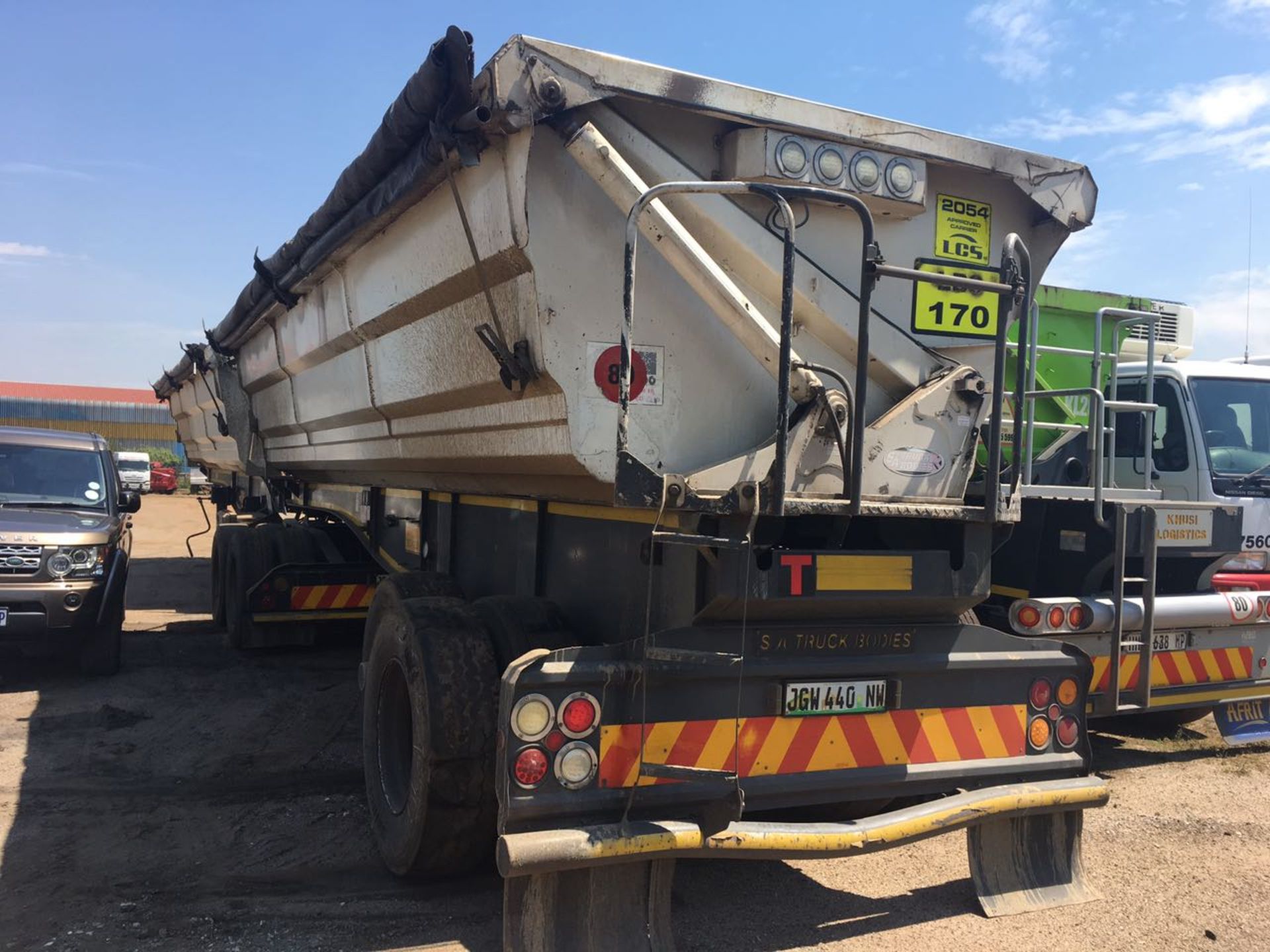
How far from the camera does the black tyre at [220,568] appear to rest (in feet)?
30.8

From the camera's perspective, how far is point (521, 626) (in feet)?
12.3

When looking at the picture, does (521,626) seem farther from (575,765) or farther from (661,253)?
(661,253)

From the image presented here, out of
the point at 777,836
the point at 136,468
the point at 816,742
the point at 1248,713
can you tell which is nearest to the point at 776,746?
the point at 816,742

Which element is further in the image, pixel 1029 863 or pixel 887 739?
pixel 1029 863

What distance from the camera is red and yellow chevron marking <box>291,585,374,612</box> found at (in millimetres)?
7969

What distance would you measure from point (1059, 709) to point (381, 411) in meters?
3.62

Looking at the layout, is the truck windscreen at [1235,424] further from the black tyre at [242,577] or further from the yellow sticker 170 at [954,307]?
the black tyre at [242,577]

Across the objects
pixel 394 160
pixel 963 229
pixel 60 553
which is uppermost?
pixel 394 160

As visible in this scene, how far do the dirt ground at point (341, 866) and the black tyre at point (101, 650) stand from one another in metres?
0.80

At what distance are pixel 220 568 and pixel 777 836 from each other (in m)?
7.92

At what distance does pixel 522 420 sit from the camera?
11.5 ft

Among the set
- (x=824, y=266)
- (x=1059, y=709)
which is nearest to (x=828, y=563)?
(x=824, y=266)

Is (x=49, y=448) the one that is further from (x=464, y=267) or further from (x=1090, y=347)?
(x=1090, y=347)

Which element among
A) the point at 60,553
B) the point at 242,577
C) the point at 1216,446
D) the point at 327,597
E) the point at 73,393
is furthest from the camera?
the point at 73,393
